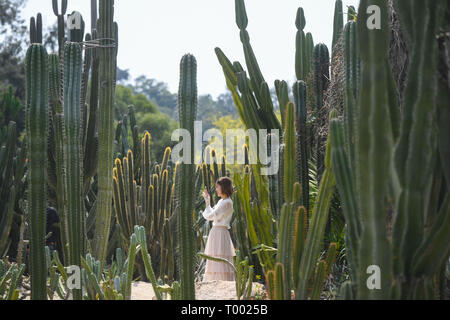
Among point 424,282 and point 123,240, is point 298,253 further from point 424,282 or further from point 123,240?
point 123,240

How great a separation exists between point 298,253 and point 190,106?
117 centimetres

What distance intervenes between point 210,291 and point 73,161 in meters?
2.10

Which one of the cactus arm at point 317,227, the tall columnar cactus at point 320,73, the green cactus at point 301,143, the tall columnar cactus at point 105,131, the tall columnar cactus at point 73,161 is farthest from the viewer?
the tall columnar cactus at point 320,73

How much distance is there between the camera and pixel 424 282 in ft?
8.39

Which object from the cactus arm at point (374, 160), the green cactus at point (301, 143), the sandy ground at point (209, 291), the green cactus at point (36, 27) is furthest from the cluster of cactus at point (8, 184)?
the cactus arm at point (374, 160)

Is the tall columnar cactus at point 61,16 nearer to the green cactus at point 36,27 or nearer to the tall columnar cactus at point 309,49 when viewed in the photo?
the green cactus at point 36,27

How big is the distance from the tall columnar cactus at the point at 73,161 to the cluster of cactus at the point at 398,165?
6.09 ft

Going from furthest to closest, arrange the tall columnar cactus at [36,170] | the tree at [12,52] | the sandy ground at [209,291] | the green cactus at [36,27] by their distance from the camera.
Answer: the tree at [12,52] → the green cactus at [36,27] → the sandy ground at [209,291] → the tall columnar cactus at [36,170]

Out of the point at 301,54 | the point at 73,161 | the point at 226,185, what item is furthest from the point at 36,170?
the point at 301,54

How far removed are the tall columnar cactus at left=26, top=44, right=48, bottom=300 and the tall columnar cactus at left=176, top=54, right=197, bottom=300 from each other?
86 cm

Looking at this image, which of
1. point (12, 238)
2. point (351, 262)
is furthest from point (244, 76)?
point (12, 238)

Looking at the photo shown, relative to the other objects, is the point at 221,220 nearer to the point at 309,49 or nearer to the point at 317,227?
the point at 309,49

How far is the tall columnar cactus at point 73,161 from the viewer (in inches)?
143

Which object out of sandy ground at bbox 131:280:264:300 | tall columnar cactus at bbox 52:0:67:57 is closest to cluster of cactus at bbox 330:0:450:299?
sandy ground at bbox 131:280:264:300
